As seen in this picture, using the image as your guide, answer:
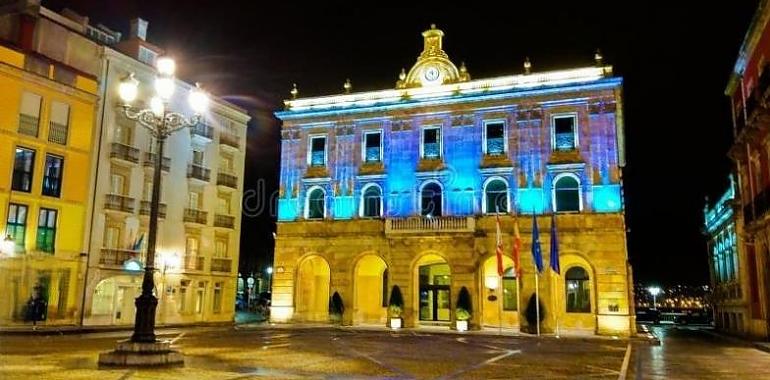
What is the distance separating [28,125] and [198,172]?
10623 mm

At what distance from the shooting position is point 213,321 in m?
39.2

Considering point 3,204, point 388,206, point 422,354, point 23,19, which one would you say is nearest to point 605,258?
point 388,206

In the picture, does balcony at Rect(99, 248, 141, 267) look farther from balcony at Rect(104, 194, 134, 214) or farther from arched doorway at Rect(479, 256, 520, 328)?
arched doorway at Rect(479, 256, 520, 328)

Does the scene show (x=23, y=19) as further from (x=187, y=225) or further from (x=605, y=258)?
(x=605, y=258)

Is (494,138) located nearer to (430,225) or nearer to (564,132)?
(564,132)

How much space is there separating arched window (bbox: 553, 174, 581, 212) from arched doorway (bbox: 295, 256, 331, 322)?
1360cm

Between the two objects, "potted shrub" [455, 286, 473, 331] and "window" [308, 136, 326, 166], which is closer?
"potted shrub" [455, 286, 473, 331]

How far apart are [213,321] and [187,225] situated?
20.3 feet

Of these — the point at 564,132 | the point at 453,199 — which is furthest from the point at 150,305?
the point at 564,132

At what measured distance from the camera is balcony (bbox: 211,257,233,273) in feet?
131

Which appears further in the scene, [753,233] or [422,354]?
[753,233]

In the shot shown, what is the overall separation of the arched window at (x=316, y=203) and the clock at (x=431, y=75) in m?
8.95

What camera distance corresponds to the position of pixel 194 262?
3841 cm

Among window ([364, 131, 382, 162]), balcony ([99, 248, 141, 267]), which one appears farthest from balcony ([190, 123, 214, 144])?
window ([364, 131, 382, 162])
